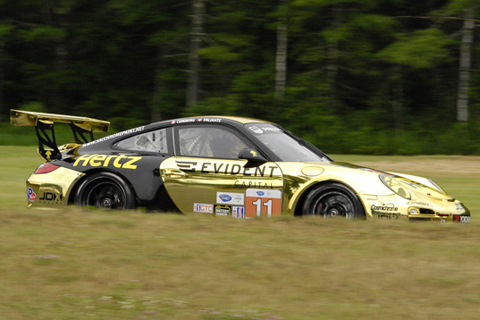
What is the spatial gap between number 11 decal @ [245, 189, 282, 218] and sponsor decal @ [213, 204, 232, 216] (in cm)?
20

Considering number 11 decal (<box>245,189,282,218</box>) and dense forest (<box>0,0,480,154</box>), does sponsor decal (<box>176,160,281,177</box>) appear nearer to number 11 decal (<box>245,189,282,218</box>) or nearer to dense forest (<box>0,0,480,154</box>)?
number 11 decal (<box>245,189,282,218</box>)

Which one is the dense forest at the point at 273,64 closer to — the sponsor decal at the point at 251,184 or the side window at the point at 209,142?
the side window at the point at 209,142

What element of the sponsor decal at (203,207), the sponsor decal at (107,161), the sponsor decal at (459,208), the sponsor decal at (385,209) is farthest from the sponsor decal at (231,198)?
the sponsor decal at (459,208)

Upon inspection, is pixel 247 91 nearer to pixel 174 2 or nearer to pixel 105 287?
pixel 174 2

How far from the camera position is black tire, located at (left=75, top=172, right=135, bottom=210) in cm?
775

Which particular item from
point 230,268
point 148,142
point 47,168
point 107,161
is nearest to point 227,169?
point 148,142

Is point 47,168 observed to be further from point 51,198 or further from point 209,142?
point 209,142

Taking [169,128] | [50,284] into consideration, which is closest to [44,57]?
Result: [169,128]

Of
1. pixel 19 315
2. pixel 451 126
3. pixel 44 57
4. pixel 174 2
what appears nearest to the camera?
pixel 19 315

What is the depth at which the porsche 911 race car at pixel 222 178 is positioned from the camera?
23.0 ft

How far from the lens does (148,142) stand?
26.1 ft

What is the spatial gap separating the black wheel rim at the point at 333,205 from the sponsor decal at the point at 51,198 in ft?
9.98

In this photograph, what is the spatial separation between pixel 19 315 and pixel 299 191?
366 centimetres

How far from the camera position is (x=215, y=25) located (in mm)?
27047
